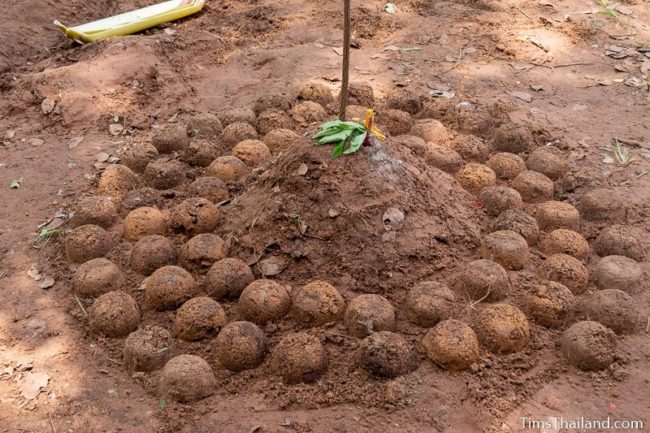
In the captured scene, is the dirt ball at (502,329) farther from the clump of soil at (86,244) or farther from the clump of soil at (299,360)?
the clump of soil at (86,244)

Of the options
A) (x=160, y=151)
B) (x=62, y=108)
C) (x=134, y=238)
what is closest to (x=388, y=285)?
(x=134, y=238)

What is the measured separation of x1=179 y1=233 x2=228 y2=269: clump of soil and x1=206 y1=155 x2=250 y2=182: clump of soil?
0.69 meters

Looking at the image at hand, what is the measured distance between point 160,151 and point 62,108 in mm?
1033

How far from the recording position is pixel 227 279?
350 cm

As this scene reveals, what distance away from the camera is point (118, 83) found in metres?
5.58

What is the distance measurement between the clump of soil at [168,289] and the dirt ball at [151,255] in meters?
0.18

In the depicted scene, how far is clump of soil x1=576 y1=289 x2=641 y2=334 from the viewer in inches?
131

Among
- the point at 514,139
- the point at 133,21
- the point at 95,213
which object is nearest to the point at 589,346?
the point at 514,139

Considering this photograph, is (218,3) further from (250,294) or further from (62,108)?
(250,294)

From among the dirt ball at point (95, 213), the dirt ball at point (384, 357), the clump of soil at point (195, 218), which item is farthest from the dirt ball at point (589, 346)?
the dirt ball at point (95, 213)

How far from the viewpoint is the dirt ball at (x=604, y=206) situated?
4094 millimetres

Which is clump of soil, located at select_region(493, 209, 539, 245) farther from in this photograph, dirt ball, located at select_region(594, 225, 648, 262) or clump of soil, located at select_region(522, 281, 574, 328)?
clump of soil, located at select_region(522, 281, 574, 328)

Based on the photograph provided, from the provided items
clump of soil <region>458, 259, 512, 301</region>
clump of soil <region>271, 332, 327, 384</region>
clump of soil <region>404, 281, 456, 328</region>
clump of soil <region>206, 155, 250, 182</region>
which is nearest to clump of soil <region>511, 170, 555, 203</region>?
clump of soil <region>458, 259, 512, 301</region>

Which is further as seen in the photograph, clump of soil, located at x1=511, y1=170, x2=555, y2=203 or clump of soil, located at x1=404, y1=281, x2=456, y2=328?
clump of soil, located at x1=511, y1=170, x2=555, y2=203
